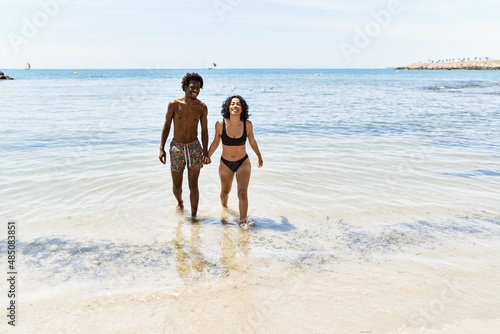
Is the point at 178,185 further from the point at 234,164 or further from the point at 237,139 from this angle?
the point at 237,139

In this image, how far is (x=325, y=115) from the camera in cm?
2020

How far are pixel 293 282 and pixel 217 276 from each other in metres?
0.82

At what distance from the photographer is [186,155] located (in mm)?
6168

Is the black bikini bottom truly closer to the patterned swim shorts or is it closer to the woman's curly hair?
the patterned swim shorts

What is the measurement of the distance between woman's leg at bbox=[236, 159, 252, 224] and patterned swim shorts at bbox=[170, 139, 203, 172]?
0.63m

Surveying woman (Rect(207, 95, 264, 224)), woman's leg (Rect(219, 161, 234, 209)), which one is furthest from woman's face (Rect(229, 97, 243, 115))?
woman's leg (Rect(219, 161, 234, 209))

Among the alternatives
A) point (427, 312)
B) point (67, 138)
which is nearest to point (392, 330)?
point (427, 312)

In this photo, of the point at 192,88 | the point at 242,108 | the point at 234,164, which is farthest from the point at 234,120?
the point at 192,88

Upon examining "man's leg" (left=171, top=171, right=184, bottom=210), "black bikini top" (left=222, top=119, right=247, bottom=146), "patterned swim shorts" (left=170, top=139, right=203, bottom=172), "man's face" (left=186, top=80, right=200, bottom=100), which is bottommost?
"man's leg" (left=171, top=171, right=184, bottom=210)

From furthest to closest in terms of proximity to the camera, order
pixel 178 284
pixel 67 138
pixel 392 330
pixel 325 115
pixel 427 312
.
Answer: pixel 325 115, pixel 67 138, pixel 178 284, pixel 427 312, pixel 392 330

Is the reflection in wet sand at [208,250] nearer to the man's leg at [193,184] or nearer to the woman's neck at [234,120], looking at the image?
the man's leg at [193,184]

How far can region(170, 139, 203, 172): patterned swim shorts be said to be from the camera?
6.14 meters

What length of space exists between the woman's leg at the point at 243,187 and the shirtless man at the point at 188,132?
593 millimetres

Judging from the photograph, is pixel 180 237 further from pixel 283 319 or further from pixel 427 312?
pixel 427 312
